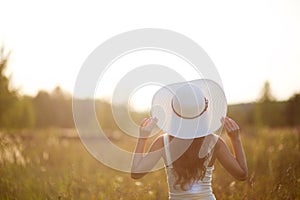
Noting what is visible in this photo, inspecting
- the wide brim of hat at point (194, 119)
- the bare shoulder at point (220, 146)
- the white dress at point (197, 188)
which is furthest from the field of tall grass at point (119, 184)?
the wide brim of hat at point (194, 119)

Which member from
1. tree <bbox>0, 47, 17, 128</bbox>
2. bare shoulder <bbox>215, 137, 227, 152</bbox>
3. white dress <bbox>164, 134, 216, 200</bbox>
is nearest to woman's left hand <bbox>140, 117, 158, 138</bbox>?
white dress <bbox>164, 134, 216, 200</bbox>

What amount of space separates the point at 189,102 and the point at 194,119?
0.45ft

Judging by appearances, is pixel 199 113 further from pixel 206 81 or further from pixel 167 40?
pixel 167 40

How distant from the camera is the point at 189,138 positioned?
3.33m

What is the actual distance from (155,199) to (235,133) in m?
2.15

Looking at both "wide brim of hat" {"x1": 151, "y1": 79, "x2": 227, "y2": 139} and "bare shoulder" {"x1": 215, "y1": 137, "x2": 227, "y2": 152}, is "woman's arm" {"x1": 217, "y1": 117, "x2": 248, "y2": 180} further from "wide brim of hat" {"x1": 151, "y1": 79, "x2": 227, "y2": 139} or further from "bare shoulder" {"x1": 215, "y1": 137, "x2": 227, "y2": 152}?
"wide brim of hat" {"x1": 151, "y1": 79, "x2": 227, "y2": 139}

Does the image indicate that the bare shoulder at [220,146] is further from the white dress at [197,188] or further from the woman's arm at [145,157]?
the woman's arm at [145,157]

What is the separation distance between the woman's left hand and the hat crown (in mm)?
214

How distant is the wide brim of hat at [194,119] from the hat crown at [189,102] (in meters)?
0.04

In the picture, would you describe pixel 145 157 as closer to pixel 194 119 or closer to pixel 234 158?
pixel 194 119

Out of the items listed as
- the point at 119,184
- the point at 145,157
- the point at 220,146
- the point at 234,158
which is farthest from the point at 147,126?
the point at 119,184

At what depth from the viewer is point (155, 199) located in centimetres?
523

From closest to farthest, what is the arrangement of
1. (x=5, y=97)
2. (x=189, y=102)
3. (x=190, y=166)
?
(x=189, y=102) < (x=190, y=166) < (x=5, y=97)

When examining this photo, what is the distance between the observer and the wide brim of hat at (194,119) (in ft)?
10.9
